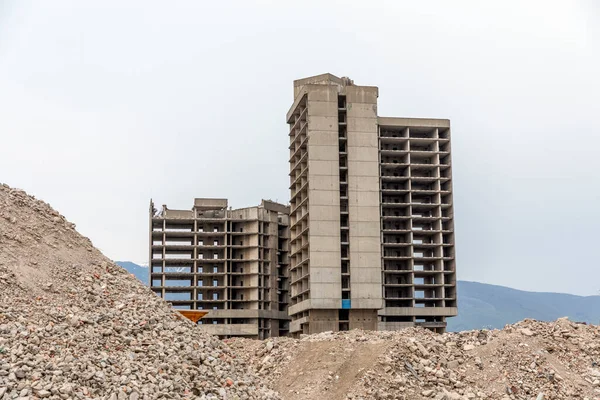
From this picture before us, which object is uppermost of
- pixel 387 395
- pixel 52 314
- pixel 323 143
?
pixel 323 143

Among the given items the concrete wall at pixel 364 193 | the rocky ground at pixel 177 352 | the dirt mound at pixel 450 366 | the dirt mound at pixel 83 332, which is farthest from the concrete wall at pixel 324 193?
the dirt mound at pixel 83 332

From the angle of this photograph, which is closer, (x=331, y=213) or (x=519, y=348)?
(x=519, y=348)

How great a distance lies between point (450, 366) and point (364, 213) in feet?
133

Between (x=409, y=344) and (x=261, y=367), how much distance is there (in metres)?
7.79

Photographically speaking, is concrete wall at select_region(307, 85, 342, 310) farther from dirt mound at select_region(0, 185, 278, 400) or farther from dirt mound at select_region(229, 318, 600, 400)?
dirt mound at select_region(0, 185, 278, 400)

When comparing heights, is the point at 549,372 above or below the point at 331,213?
below

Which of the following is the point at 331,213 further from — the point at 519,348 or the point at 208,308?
the point at 519,348

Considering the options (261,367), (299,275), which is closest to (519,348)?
(261,367)

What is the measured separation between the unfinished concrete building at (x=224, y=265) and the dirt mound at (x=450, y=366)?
50952mm

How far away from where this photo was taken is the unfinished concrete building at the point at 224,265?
283 feet

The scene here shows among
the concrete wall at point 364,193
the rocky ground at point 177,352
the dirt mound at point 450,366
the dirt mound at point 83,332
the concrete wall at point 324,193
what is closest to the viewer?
the dirt mound at point 83,332

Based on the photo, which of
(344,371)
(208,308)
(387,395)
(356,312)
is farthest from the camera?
(208,308)

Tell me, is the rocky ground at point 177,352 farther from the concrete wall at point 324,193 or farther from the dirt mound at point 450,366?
the concrete wall at point 324,193

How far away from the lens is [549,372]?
30.3 m
